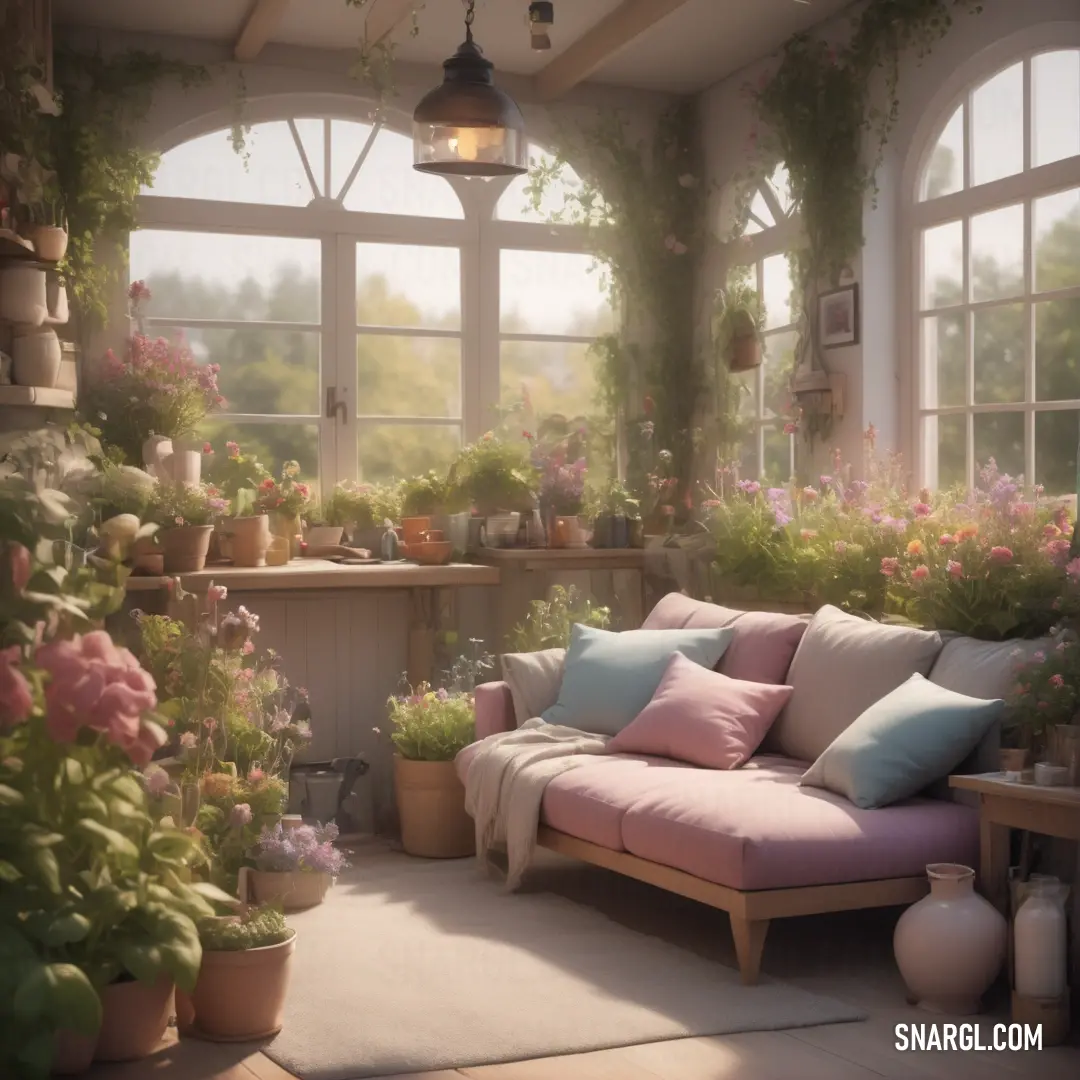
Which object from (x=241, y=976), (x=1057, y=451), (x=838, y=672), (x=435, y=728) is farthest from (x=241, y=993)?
(x=1057, y=451)

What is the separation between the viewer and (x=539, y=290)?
7.14 m

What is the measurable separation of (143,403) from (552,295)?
Result: 199cm

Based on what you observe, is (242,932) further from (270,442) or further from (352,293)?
(352,293)

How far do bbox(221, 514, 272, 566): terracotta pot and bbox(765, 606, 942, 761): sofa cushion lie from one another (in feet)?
6.92

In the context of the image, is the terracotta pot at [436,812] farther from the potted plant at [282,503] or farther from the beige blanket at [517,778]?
the potted plant at [282,503]

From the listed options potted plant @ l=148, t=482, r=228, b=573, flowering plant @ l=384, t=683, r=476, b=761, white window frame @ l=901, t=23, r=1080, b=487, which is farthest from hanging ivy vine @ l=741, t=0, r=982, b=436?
potted plant @ l=148, t=482, r=228, b=573

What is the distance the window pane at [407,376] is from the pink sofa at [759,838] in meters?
2.68

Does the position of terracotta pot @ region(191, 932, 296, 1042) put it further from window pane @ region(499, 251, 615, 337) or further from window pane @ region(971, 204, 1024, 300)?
window pane @ region(499, 251, 615, 337)

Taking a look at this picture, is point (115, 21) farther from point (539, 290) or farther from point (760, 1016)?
point (760, 1016)

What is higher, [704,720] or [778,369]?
[778,369]

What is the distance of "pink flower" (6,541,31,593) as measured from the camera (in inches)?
100

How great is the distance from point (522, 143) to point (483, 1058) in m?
2.56

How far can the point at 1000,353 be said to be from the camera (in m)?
5.56

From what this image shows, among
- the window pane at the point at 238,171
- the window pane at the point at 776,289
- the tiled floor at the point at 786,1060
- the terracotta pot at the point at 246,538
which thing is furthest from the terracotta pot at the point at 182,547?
the window pane at the point at 776,289
